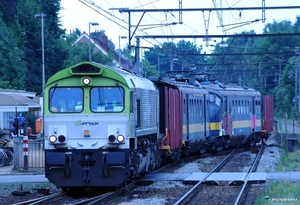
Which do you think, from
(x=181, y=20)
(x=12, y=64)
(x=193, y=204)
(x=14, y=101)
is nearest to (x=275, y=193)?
(x=193, y=204)

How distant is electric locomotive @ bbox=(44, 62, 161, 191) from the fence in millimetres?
7206

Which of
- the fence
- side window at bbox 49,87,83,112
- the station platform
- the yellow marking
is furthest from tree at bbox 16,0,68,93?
side window at bbox 49,87,83,112

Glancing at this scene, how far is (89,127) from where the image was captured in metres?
17.2

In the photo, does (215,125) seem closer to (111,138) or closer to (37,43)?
(111,138)

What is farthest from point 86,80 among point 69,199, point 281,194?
point 281,194

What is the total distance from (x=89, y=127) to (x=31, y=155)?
8.13 meters

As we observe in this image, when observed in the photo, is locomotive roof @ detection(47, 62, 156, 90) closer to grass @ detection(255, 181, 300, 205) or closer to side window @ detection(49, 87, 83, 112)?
side window @ detection(49, 87, 83, 112)

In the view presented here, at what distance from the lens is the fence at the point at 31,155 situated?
24.8 meters

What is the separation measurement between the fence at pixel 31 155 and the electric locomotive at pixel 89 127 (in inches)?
284

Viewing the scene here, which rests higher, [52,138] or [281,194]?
[52,138]

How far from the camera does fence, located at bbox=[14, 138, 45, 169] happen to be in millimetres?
24766

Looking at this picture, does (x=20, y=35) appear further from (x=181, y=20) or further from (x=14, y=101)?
(x=181, y=20)

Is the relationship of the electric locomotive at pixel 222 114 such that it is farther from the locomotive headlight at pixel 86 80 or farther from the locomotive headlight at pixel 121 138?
the locomotive headlight at pixel 121 138

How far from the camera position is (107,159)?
17.0 m
